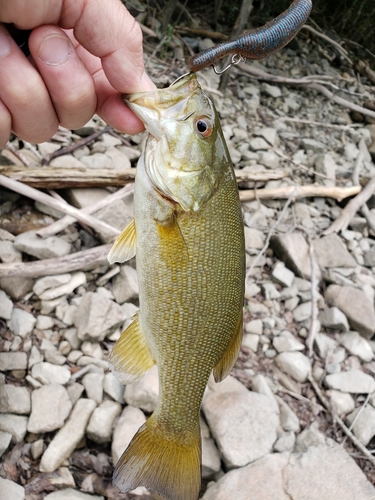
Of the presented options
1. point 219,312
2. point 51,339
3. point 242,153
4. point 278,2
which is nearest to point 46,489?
point 51,339

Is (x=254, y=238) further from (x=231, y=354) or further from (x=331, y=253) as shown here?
(x=231, y=354)

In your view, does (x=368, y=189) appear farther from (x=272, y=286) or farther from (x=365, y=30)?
(x=365, y=30)

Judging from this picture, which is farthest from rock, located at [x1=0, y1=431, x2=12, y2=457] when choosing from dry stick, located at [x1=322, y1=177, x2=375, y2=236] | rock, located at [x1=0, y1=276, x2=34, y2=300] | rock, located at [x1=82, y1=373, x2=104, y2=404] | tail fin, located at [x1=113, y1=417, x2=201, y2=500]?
dry stick, located at [x1=322, y1=177, x2=375, y2=236]

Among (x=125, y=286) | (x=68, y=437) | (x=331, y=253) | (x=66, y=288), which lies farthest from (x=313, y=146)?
(x=68, y=437)

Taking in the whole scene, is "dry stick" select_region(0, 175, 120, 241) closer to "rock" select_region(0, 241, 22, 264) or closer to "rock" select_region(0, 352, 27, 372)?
"rock" select_region(0, 241, 22, 264)

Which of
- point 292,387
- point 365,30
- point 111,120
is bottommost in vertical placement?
point 292,387

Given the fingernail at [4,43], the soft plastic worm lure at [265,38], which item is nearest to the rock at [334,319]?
the soft plastic worm lure at [265,38]
